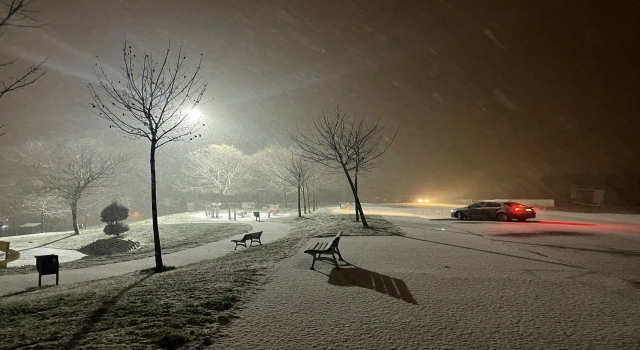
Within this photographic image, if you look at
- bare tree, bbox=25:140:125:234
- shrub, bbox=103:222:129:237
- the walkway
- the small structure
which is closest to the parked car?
the walkway

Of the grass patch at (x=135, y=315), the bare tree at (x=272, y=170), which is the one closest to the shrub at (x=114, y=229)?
the bare tree at (x=272, y=170)

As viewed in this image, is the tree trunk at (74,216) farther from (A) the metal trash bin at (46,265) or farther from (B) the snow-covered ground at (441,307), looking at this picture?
(B) the snow-covered ground at (441,307)

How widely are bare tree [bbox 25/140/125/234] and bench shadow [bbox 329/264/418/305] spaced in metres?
33.0

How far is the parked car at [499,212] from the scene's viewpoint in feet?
71.8

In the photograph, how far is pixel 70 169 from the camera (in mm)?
34875

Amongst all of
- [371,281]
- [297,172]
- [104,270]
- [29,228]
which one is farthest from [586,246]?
[29,228]

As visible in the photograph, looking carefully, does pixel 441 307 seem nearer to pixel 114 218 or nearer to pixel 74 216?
pixel 114 218

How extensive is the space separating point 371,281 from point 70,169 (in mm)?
37982

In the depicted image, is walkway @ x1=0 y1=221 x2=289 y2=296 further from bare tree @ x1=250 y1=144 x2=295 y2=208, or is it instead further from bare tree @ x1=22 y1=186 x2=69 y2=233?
bare tree @ x1=22 y1=186 x2=69 y2=233

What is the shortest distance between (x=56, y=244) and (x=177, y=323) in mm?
29000

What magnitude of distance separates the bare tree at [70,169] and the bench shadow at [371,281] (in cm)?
3299

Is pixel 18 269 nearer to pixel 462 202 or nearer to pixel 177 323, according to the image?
pixel 177 323

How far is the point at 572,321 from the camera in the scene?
533cm

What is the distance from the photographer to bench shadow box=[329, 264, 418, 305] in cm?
687
